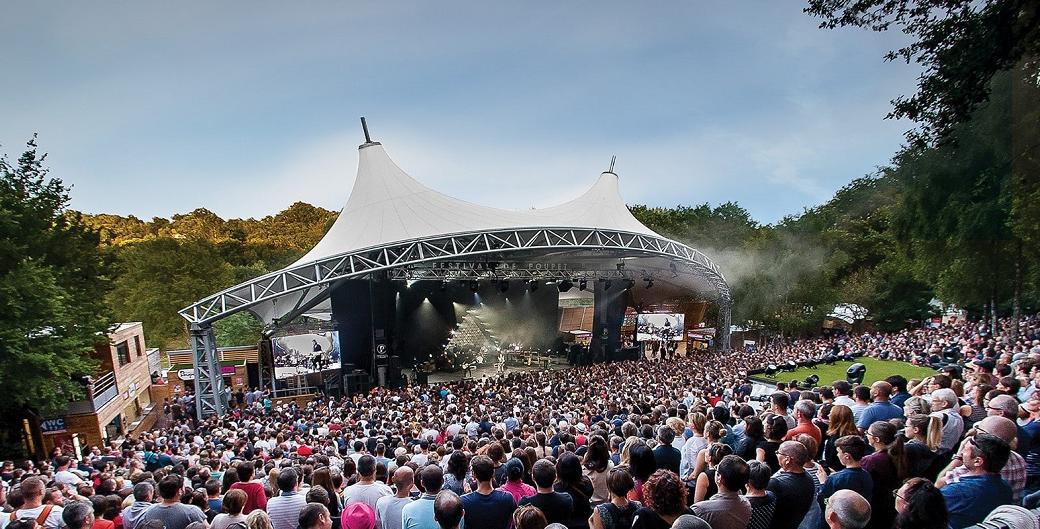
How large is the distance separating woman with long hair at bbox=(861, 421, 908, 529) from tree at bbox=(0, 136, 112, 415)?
1589 centimetres

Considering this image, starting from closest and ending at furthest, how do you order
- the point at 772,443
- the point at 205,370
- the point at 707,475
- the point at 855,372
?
the point at 707,475 < the point at 772,443 < the point at 855,372 < the point at 205,370

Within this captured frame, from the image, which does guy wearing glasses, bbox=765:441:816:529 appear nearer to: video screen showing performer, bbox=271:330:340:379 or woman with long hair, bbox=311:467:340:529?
woman with long hair, bbox=311:467:340:529

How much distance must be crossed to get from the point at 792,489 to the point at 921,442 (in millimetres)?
1477

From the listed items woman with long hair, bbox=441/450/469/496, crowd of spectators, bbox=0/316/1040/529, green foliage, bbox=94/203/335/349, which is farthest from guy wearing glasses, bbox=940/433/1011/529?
green foliage, bbox=94/203/335/349

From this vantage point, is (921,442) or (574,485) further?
(921,442)

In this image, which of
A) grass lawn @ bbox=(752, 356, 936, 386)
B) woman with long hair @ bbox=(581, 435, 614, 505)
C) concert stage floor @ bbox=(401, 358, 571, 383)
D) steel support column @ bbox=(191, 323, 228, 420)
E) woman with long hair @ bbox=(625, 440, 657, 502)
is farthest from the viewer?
concert stage floor @ bbox=(401, 358, 571, 383)

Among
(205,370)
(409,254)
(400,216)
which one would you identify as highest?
(400,216)

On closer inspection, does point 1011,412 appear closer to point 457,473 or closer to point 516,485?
point 516,485

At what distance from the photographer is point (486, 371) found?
27.8m

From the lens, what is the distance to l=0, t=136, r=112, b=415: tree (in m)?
12.1

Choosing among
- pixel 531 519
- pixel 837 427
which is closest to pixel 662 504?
pixel 531 519

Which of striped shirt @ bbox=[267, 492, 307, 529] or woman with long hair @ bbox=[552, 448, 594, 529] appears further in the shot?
striped shirt @ bbox=[267, 492, 307, 529]

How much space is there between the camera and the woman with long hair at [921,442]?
3639 millimetres

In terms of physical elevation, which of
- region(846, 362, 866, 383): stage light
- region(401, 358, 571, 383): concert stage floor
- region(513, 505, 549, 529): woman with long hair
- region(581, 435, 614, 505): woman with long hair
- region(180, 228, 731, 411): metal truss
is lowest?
region(401, 358, 571, 383): concert stage floor
